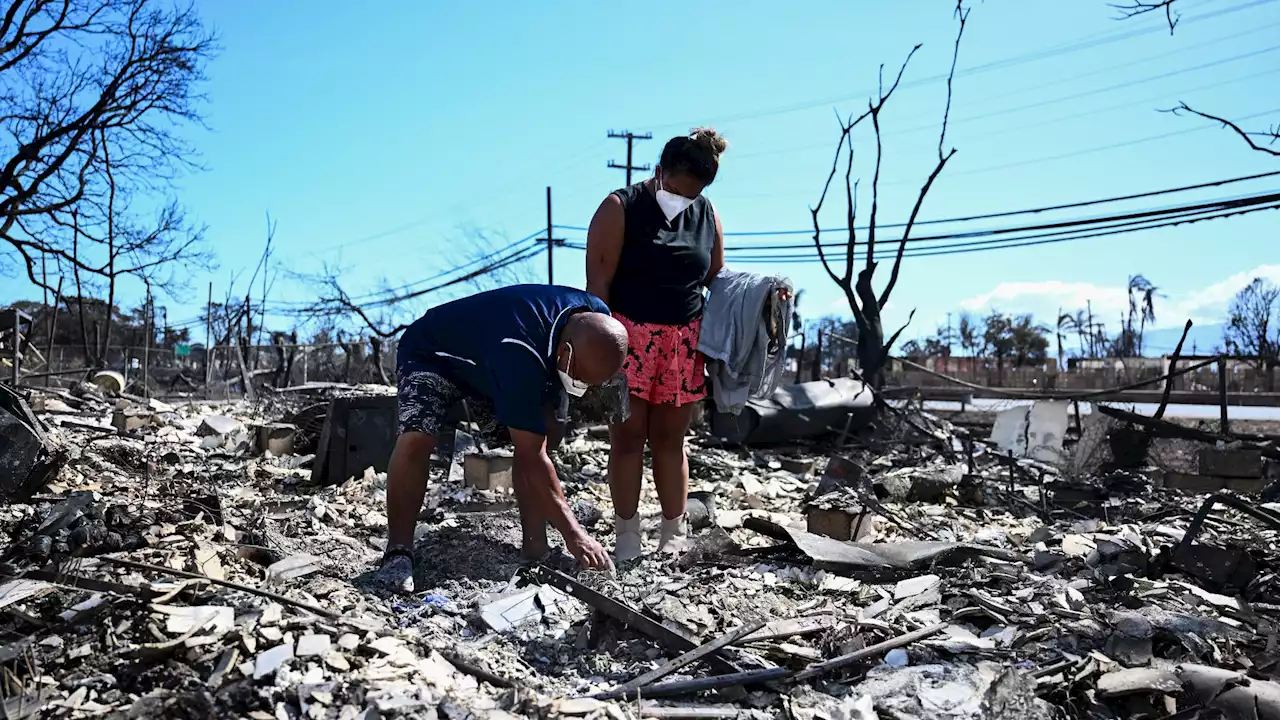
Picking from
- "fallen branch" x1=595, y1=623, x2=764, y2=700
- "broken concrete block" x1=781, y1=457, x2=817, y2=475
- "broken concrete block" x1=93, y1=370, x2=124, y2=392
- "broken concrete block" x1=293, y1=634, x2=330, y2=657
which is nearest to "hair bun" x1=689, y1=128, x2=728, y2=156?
"fallen branch" x1=595, y1=623, x2=764, y2=700

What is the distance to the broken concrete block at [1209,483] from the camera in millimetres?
6160

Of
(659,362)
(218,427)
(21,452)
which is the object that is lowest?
(218,427)

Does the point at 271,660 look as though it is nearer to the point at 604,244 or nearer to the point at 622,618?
the point at 622,618

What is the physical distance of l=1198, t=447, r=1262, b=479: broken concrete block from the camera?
618cm

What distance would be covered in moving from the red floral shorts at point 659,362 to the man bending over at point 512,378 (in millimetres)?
402

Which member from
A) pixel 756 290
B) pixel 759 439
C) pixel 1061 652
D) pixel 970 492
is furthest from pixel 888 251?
pixel 1061 652

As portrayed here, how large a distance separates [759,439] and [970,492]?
273 centimetres

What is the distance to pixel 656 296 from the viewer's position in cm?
362

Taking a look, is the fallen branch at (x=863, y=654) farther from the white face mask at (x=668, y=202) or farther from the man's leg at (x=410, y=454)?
the white face mask at (x=668, y=202)

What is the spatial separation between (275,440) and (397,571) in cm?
434

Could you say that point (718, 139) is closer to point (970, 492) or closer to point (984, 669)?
point (984, 669)

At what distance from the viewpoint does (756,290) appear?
3.83 m

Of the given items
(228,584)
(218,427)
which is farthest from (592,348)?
(218,427)

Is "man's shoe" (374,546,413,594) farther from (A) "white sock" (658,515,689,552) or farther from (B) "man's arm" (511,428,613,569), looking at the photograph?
(A) "white sock" (658,515,689,552)
